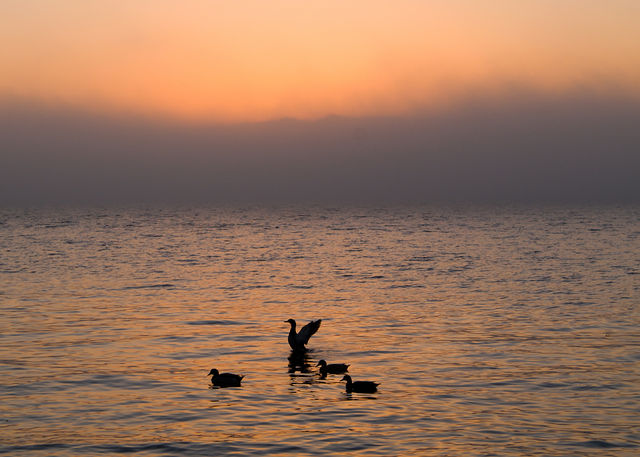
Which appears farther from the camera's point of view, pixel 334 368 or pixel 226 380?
pixel 334 368

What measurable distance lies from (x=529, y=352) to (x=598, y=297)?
14.8 meters

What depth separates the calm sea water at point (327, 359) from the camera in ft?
51.6

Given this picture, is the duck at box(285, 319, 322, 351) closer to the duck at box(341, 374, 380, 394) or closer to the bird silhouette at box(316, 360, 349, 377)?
the bird silhouette at box(316, 360, 349, 377)

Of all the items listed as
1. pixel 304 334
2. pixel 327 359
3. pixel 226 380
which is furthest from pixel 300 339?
pixel 226 380

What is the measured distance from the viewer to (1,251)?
228 ft

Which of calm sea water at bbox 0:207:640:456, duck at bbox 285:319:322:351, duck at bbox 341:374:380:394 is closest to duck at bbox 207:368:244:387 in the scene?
calm sea water at bbox 0:207:640:456

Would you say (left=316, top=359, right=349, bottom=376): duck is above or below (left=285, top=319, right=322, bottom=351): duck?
below

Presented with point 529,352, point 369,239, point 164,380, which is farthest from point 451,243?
point 164,380

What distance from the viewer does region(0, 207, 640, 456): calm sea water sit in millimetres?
15734

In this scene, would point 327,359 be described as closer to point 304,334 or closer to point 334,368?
point 304,334

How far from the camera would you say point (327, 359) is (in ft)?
80.5

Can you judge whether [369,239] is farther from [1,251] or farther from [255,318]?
[255,318]

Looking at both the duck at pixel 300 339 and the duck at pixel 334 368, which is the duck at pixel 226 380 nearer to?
the duck at pixel 334 368

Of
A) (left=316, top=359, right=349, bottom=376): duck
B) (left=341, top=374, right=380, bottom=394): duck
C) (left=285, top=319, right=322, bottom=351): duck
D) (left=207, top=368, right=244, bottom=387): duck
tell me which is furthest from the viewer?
(left=285, top=319, right=322, bottom=351): duck
